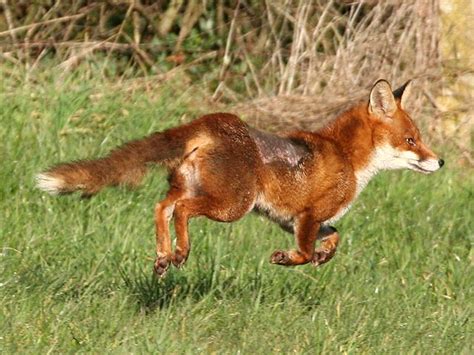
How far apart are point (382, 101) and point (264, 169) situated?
117 centimetres

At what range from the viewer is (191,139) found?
6.64m

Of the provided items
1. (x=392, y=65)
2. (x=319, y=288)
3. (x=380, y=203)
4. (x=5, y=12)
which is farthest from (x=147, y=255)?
(x=5, y=12)

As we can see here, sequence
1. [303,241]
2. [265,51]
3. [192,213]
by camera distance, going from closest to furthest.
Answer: [192,213], [303,241], [265,51]

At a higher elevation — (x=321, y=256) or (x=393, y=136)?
(x=393, y=136)

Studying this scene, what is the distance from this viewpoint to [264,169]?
6.81 metres

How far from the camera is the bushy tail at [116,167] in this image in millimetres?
6301

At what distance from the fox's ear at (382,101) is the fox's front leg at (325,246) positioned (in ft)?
2.64

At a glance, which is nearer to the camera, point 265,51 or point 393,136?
point 393,136

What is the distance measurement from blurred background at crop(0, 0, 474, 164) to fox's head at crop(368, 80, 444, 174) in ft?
11.5

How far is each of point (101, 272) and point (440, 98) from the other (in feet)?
16.9

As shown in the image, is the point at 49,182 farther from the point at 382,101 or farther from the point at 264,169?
the point at 382,101

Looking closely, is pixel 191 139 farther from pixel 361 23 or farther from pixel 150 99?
pixel 361 23

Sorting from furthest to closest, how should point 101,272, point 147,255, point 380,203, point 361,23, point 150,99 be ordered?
1. point 361,23
2. point 150,99
3. point 380,203
4. point 147,255
5. point 101,272

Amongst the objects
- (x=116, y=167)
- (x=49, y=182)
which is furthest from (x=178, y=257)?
(x=49, y=182)
